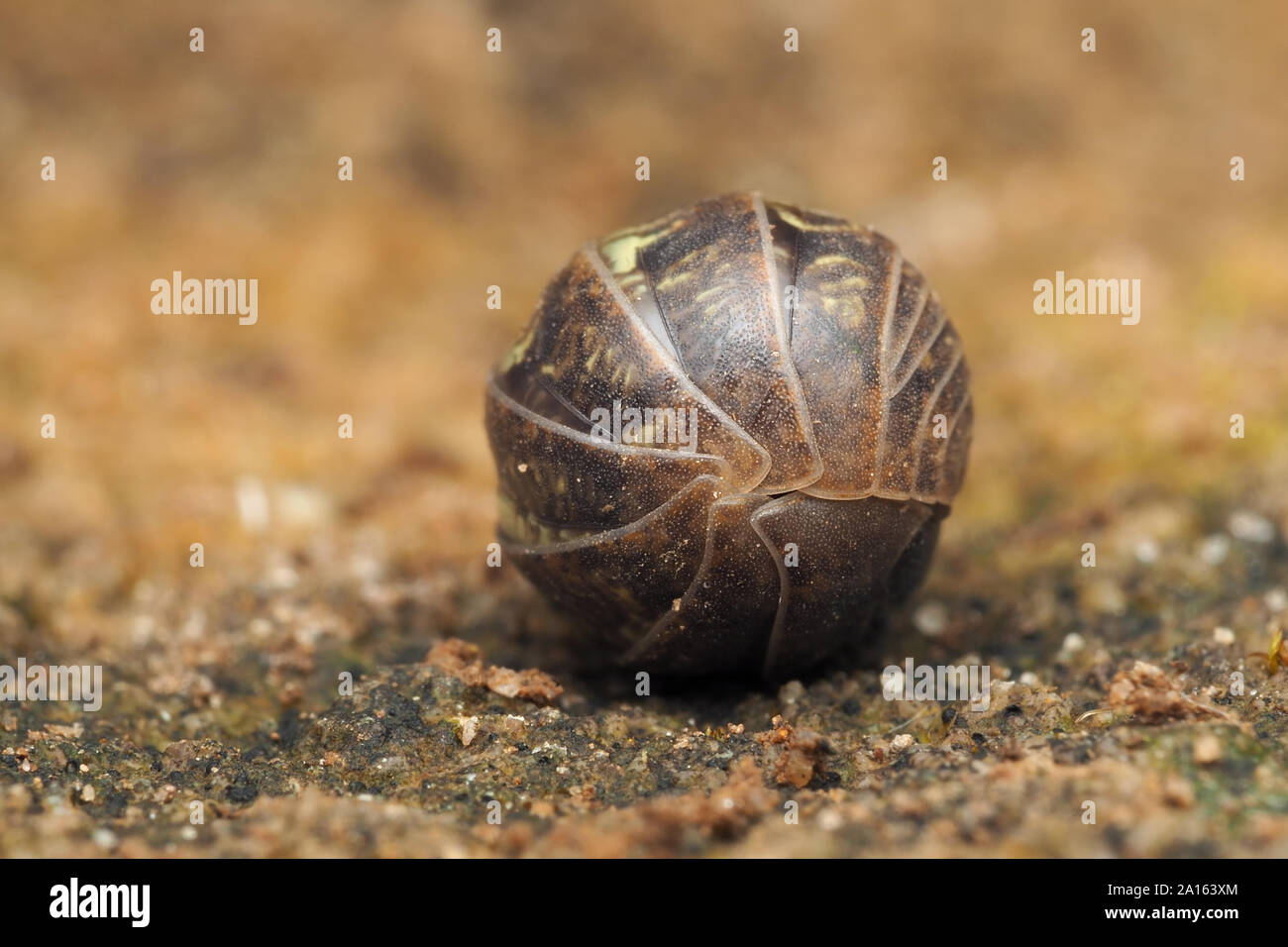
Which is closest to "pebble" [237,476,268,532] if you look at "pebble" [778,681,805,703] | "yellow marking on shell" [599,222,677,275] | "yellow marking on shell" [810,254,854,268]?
"yellow marking on shell" [599,222,677,275]

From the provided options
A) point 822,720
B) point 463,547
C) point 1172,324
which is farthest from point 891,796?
point 1172,324

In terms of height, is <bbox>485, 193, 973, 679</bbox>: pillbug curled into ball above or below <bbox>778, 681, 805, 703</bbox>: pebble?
above

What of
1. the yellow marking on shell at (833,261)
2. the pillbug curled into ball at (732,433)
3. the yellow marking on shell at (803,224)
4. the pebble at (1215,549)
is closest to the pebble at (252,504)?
the pillbug curled into ball at (732,433)

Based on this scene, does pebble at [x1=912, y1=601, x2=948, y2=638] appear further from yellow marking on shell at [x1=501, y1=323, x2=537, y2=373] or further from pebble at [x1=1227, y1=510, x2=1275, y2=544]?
yellow marking on shell at [x1=501, y1=323, x2=537, y2=373]

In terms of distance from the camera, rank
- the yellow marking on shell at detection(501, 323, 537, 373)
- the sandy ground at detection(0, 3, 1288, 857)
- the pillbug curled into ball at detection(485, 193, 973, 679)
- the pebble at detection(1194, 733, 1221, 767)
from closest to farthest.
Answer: the pebble at detection(1194, 733, 1221, 767)
the sandy ground at detection(0, 3, 1288, 857)
the pillbug curled into ball at detection(485, 193, 973, 679)
the yellow marking on shell at detection(501, 323, 537, 373)

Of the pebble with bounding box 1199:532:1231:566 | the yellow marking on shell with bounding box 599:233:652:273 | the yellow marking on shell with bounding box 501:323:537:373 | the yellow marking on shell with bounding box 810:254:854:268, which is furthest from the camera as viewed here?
the pebble with bounding box 1199:532:1231:566

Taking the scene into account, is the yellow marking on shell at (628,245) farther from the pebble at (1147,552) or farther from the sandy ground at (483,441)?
the pebble at (1147,552)

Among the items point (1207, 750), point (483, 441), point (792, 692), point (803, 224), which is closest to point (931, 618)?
point (792, 692)
